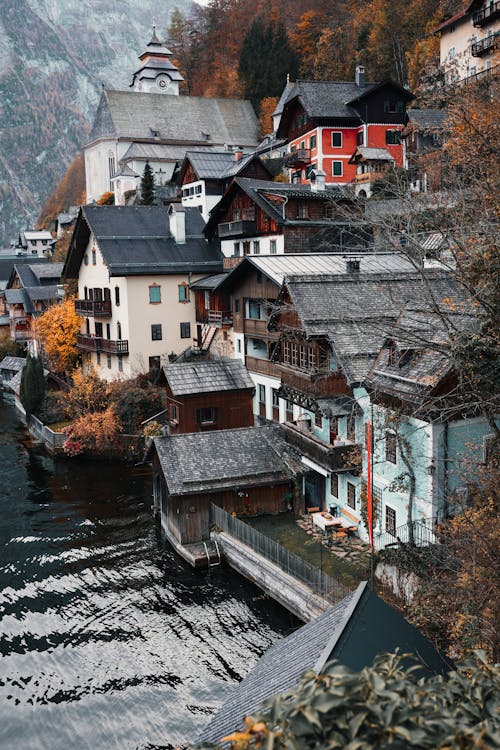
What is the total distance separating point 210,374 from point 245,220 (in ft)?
54.6

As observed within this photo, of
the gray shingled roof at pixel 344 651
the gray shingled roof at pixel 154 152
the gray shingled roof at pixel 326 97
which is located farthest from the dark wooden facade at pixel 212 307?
the gray shingled roof at pixel 154 152

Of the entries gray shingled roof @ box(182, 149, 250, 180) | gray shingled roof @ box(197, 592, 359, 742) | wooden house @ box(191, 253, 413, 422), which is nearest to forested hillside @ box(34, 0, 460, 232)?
gray shingled roof @ box(182, 149, 250, 180)

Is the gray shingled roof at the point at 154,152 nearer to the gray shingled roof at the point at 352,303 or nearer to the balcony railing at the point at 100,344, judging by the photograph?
the balcony railing at the point at 100,344

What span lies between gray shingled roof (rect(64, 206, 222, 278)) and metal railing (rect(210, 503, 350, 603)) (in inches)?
996

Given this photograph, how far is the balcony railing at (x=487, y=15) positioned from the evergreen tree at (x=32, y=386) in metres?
46.7

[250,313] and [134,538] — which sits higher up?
[250,313]

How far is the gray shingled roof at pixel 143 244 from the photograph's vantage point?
48.8m

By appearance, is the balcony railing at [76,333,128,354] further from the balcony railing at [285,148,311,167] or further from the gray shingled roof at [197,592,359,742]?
the gray shingled roof at [197,592,359,742]

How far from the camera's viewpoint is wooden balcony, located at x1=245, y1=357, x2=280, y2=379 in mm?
36375

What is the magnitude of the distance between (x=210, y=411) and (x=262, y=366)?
5.01 meters

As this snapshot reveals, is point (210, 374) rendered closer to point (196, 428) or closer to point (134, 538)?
point (196, 428)

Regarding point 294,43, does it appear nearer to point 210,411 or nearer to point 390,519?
point 210,411

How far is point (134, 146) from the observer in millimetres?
86812

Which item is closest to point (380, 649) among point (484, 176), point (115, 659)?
point (484, 176)
